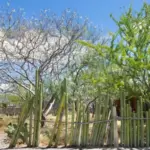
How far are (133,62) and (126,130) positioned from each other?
1.78m

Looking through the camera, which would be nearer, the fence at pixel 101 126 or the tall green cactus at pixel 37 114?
the fence at pixel 101 126

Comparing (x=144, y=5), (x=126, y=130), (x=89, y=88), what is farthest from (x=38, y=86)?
(x=89, y=88)

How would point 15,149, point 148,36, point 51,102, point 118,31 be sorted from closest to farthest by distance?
point 15,149 → point 148,36 → point 118,31 → point 51,102

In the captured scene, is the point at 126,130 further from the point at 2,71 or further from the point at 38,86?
the point at 2,71

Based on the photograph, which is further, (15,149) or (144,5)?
(144,5)

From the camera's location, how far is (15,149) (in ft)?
21.8

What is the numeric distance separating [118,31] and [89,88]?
717cm

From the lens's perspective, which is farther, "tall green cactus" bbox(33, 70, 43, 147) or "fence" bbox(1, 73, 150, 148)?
"tall green cactus" bbox(33, 70, 43, 147)

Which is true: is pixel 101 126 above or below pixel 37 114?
below

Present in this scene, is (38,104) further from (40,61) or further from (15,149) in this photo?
(40,61)

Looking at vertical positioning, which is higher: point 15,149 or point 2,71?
point 2,71

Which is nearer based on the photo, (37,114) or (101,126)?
(101,126)

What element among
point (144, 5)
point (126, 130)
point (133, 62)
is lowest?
point (126, 130)

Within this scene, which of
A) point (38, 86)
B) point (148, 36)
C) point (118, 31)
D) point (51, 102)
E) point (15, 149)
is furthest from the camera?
point (51, 102)
